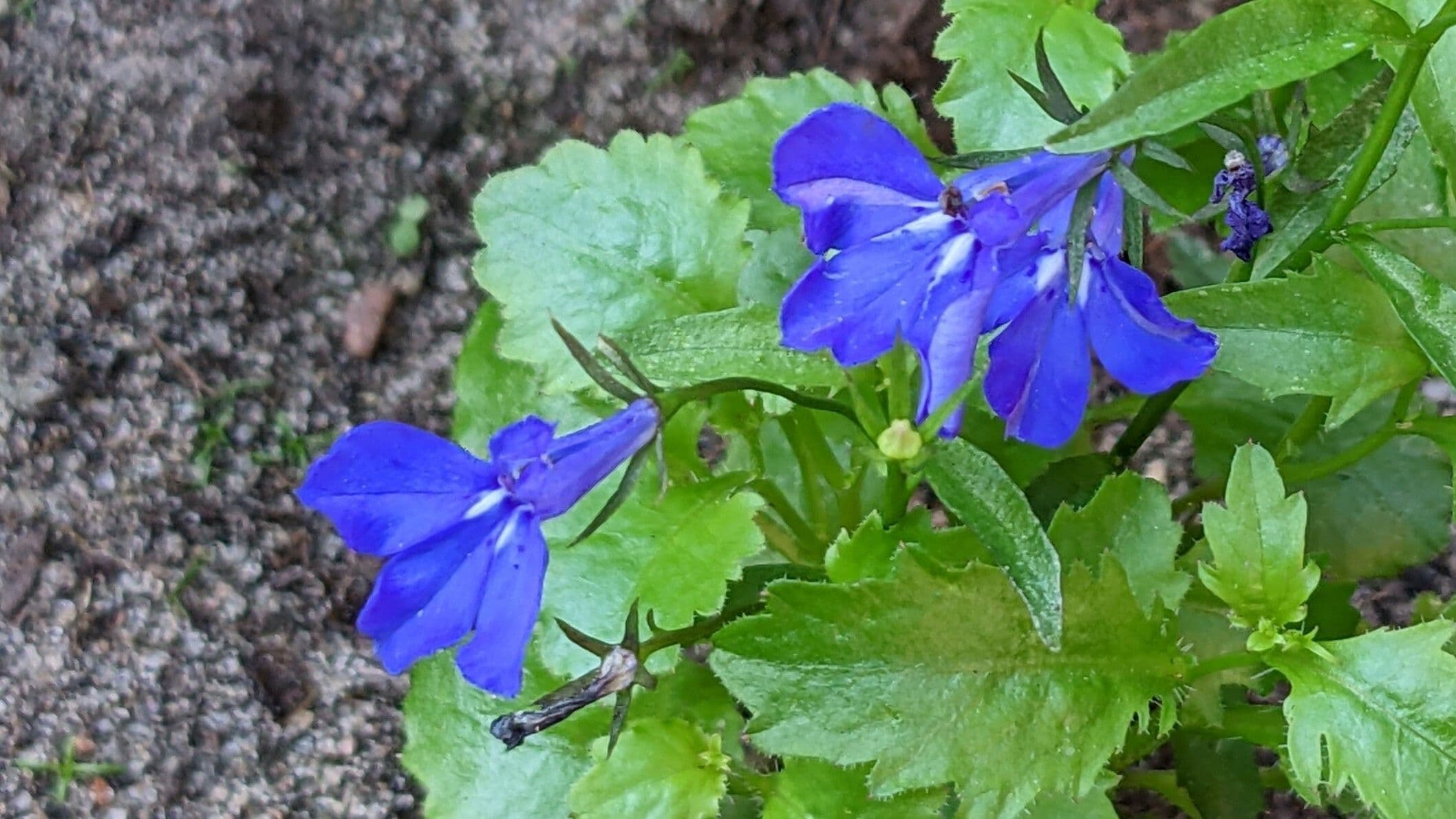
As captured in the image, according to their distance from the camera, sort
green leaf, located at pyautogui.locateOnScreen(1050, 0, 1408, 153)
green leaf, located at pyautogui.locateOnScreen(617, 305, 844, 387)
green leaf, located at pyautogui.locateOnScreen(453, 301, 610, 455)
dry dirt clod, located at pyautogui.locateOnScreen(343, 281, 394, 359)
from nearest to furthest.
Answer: green leaf, located at pyautogui.locateOnScreen(1050, 0, 1408, 153), green leaf, located at pyautogui.locateOnScreen(617, 305, 844, 387), green leaf, located at pyautogui.locateOnScreen(453, 301, 610, 455), dry dirt clod, located at pyautogui.locateOnScreen(343, 281, 394, 359)

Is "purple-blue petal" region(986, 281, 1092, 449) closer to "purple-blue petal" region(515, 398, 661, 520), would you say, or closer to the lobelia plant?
the lobelia plant

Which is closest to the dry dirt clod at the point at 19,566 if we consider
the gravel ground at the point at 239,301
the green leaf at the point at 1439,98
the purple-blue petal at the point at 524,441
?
the gravel ground at the point at 239,301

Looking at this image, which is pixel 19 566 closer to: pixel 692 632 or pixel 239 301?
pixel 239 301

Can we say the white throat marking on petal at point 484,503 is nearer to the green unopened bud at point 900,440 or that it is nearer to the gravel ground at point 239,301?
the green unopened bud at point 900,440

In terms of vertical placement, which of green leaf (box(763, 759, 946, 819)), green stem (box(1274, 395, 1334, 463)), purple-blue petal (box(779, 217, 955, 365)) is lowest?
green leaf (box(763, 759, 946, 819))

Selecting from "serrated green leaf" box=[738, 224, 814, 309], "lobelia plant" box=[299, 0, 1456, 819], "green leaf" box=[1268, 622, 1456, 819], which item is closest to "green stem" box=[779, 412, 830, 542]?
"lobelia plant" box=[299, 0, 1456, 819]

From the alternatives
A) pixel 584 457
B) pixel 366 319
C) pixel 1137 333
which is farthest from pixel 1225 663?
pixel 366 319
